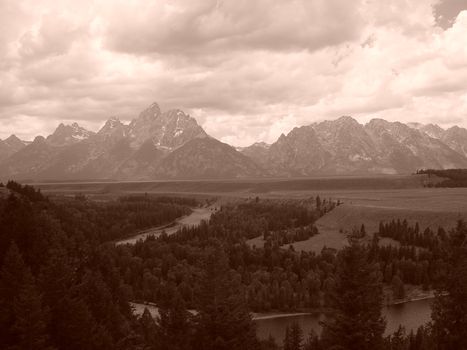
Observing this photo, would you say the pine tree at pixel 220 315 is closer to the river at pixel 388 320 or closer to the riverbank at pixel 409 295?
the river at pixel 388 320

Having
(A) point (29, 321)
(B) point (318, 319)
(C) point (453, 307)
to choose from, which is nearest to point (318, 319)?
(B) point (318, 319)

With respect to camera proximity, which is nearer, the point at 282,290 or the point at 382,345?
the point at 382,345

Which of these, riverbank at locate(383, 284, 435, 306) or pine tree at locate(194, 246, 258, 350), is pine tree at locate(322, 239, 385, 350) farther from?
riverbank at locate(383, 284, 435, 306)

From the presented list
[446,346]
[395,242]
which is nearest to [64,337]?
[446,346]

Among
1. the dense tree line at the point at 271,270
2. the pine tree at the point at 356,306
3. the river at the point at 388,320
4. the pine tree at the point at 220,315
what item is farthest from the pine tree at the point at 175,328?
the dense tree line at the point at 271,270

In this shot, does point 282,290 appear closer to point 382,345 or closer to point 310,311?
point 310,311

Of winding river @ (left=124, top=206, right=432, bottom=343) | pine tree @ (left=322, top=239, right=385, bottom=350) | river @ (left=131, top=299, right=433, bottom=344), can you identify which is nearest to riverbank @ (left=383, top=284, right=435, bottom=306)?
river @ (left=131, top=299, right=433, bottom=344)
